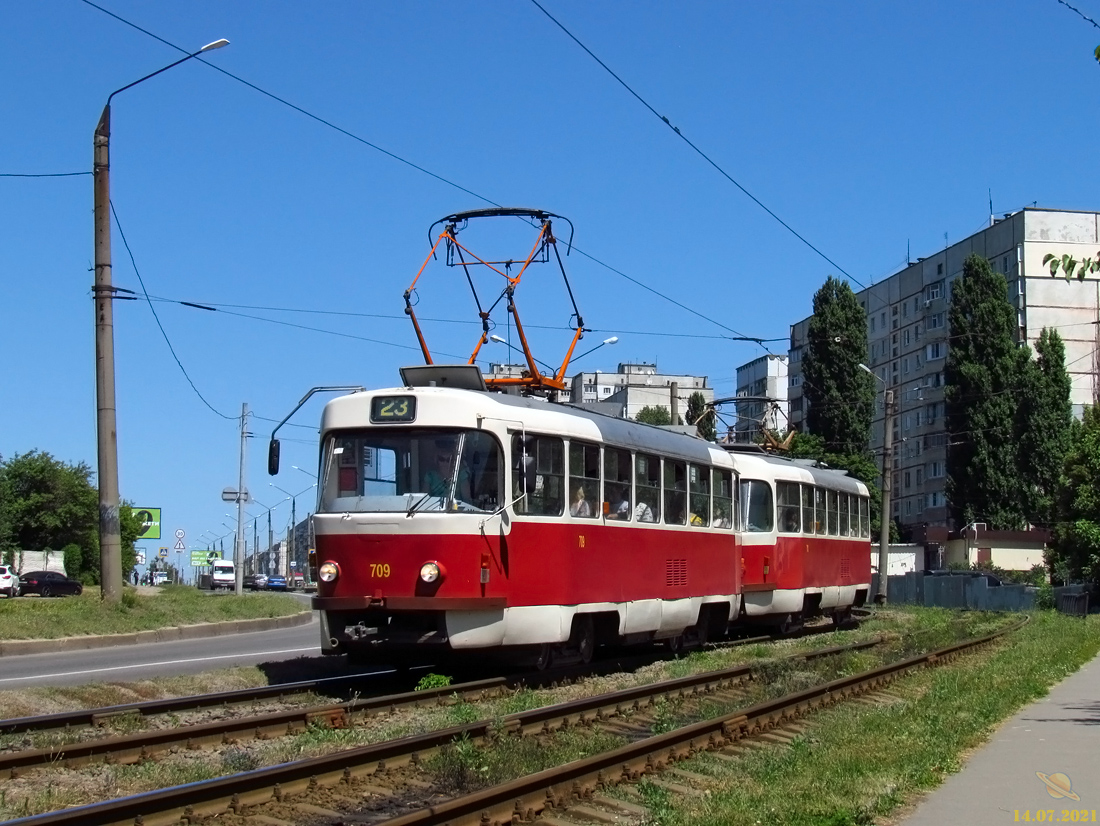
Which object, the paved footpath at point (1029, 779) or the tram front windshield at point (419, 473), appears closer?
the paved footpath at point (1029, 779)

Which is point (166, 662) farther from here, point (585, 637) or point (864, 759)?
point (864, 759)

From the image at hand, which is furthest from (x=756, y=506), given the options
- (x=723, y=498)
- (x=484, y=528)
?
(x=484, y=528)

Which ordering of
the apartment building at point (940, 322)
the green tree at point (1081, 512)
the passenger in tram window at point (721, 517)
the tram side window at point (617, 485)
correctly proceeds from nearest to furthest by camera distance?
the tram side window at point (617, 485), the passenger in tram window at point (721, 517), the green tree at point (1081, 512), the apartment building at point (940, 322)

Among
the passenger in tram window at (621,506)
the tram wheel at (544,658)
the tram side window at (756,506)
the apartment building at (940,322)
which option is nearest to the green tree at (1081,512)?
the apartment building at (940,322)

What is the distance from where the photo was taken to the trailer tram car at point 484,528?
13672 millimetres

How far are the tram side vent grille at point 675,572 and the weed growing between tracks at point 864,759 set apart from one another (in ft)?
10.6

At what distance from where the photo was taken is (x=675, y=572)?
18.4 metres

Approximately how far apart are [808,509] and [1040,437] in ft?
140

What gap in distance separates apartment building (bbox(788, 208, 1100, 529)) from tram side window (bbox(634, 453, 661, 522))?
5410 cm

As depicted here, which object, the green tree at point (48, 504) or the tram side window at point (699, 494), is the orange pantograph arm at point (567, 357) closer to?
the tram side window at point (699, 494)

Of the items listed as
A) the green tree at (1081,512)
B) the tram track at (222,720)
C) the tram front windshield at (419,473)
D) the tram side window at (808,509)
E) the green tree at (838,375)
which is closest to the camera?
the tram track at (222,720)

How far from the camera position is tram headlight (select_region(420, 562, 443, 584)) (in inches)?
530

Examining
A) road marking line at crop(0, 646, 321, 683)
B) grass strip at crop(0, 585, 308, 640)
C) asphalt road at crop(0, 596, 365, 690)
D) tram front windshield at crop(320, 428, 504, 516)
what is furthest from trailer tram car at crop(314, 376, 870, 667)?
grass strip at crop(0, 585, 308, 640)

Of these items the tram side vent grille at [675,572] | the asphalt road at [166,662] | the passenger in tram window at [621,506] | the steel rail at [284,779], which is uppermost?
the passenger in tram window at [621,506]
